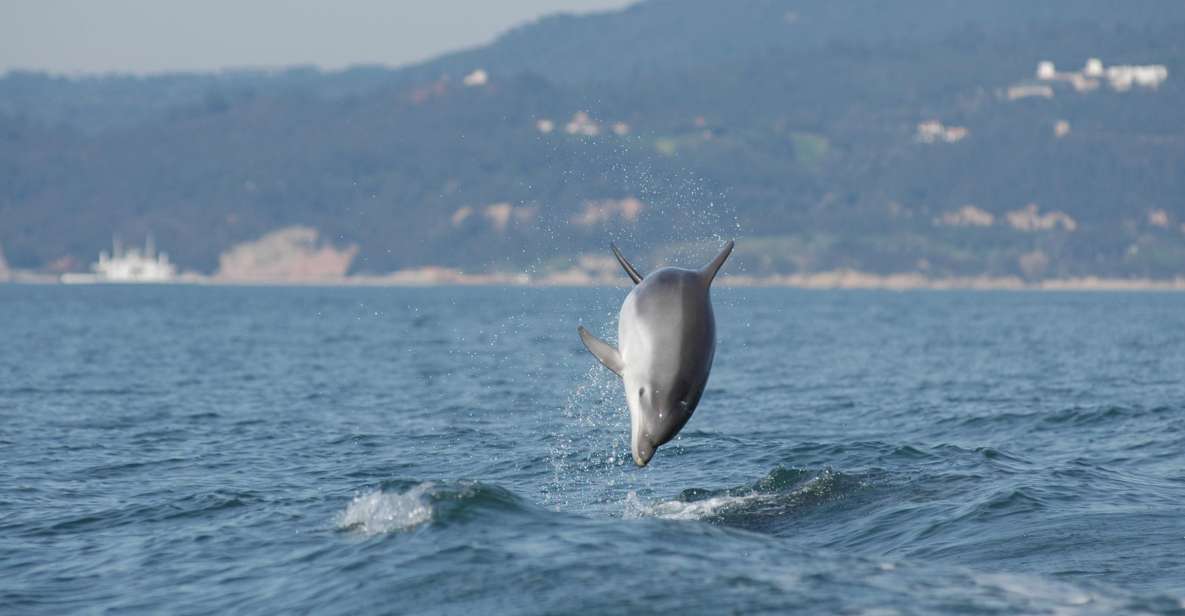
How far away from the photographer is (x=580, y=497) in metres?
22.4

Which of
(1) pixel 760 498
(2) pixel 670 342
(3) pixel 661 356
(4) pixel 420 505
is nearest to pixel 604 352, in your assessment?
(3) pixel 661 356

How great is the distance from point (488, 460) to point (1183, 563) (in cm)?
1321

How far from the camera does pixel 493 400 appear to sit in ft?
134

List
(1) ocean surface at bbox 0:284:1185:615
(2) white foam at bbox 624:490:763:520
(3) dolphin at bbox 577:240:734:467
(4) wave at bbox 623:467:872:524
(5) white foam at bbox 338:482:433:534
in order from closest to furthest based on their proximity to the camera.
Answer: (3) dolphin at bbox 577:240:734:467 < (1) ocean surface at bbox 0:284:1185:615 < (5) white foam at bbox 338:482:433:534 < (2) white foam at bbox 624:490:763:520 < (4) wave at bbox 623:467:872:524

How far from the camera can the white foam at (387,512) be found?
18.6 metres

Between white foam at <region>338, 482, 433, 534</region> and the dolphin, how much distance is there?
157 inches

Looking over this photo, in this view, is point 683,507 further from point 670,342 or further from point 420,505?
point 670,342

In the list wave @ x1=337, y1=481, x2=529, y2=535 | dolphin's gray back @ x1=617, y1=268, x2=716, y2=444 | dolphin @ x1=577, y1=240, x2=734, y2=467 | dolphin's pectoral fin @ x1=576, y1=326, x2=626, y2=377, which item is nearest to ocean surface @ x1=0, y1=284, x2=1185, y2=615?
wave @ x1=337, y1=481, x2=529, y2=535

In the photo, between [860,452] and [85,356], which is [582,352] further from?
[860,452]

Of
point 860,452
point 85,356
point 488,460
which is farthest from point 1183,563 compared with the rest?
point 85,356

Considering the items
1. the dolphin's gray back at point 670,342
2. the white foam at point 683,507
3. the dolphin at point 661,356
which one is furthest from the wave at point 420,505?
the dolphin's gray back at point 670,342

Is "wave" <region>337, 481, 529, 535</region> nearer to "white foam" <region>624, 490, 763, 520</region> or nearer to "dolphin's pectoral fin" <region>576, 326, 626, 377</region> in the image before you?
"white foam" <region>624, 490, 763, 520</region>

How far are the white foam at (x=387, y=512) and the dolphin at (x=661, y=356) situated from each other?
157 inches

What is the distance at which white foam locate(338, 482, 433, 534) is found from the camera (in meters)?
18.6
